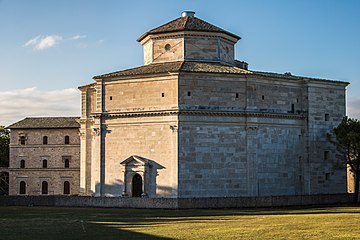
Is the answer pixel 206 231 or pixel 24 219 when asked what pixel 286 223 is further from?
pixel 24 219

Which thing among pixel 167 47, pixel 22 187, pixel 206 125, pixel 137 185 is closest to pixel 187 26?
pixel 167 47

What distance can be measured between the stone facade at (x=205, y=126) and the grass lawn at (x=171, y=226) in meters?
10.2

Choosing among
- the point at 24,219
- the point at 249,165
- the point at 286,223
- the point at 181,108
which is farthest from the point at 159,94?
the point at 286,223

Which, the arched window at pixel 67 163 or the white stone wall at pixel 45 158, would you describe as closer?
the white stone wall at pixel 45 158

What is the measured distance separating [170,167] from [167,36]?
1164cm

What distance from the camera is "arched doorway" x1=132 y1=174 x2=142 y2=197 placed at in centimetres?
4491

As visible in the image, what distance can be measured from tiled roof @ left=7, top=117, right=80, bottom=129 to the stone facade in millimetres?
15136

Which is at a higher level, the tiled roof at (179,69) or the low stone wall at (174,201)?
the tiled roof at (179,69)

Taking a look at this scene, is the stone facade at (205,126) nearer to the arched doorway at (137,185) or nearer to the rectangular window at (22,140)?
the arched doorway at (137,185)

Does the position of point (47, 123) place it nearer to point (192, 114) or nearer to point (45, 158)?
point (45, 158)

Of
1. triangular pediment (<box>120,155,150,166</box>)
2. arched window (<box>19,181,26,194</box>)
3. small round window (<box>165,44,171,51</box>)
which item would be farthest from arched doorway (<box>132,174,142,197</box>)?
arched window (<box>19,181,26,194</box>)

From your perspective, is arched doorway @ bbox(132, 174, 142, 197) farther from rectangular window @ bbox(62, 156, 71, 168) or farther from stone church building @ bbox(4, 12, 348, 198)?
rectangular window @ bbox(62, 156, 71, 168)

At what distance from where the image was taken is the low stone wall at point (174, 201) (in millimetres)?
38531

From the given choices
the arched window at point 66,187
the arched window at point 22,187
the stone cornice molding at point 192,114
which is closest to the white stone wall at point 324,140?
the stone cornice molding at point 192,114
